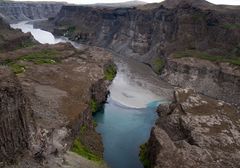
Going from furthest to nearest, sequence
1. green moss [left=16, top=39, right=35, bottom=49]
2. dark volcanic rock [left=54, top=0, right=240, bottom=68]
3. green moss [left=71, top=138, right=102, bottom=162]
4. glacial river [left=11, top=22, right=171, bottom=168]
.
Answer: green moss [left=16, top=39, right=35, bottom=49], dark volcanic rock [left=54, top=0, right=240, bottom=68], glacial river [left=11, top=22, right=171, bottom=168], green moss [left=71, top=138, right=102, bottom=162]

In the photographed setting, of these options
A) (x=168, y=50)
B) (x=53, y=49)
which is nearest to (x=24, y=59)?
(x=53, y=49)

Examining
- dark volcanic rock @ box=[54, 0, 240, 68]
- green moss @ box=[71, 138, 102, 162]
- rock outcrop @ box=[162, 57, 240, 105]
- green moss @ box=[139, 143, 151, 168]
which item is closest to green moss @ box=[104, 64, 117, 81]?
rock outcrop @ box=[162, 57, 240, 105]

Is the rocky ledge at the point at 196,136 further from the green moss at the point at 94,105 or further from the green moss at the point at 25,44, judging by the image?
the green moss at the point at 25,44

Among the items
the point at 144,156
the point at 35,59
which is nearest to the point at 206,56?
the point at 35,59

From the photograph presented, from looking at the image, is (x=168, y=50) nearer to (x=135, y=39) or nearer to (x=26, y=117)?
(x=135, y=39)

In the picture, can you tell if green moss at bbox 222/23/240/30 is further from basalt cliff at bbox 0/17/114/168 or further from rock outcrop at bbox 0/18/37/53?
rock outcrop at bbox 0/18/37/53

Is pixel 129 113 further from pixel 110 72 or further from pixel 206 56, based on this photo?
pixel 206 56

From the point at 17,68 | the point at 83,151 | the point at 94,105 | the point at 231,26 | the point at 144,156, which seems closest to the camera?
the point at 83,151
